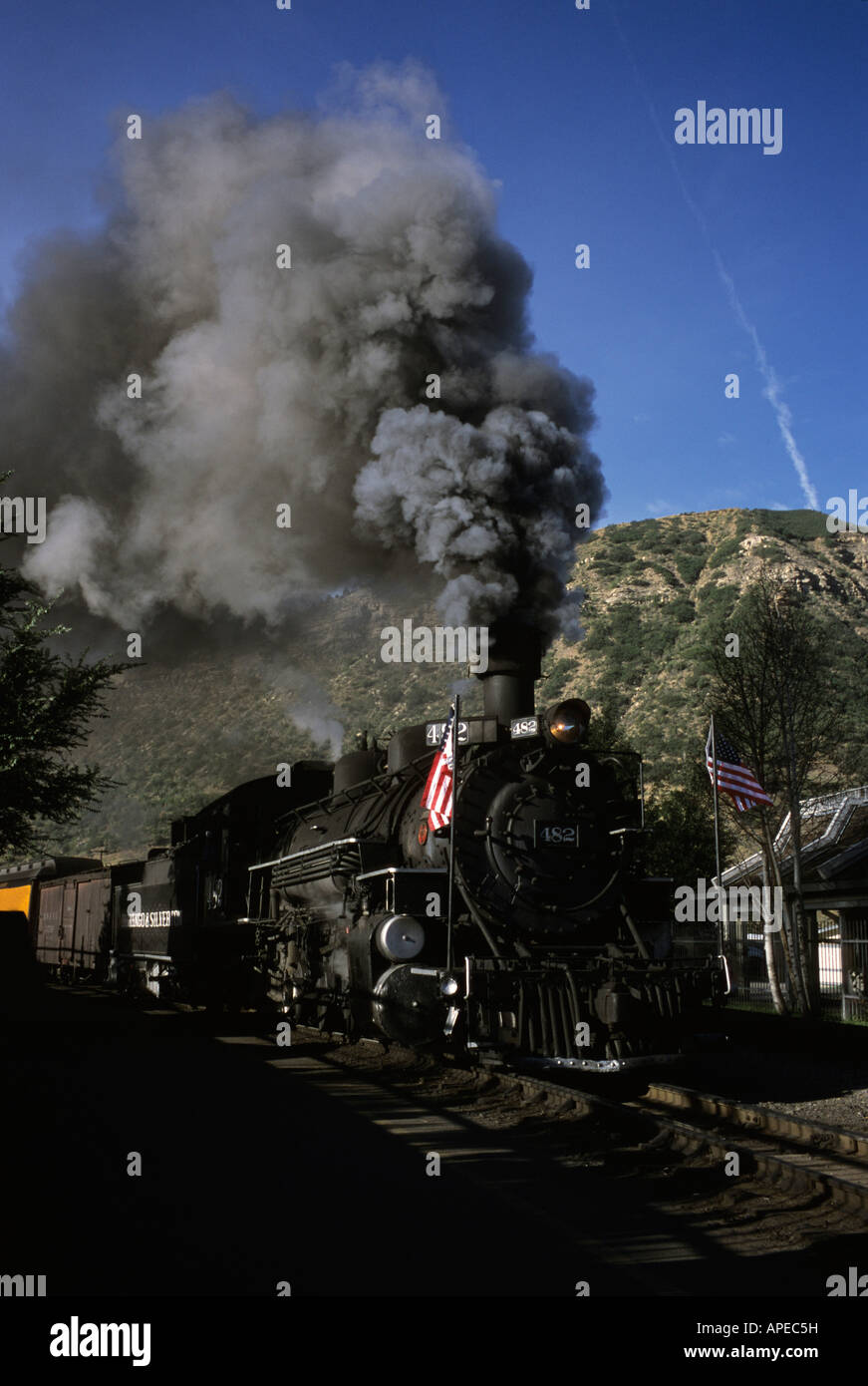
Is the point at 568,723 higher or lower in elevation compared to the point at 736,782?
higher

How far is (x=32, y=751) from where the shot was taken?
53.0 ft

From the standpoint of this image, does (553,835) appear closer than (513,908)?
No

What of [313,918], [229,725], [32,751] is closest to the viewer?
[313,918]

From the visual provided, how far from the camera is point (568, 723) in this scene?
10.6 m

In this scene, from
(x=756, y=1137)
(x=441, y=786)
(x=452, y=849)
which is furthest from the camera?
(x=441, y=786)

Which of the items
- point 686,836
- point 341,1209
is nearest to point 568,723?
point 341,1209

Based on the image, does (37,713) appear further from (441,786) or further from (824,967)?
(824,967)

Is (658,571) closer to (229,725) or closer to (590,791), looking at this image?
(229,725)

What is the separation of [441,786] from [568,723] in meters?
1.35

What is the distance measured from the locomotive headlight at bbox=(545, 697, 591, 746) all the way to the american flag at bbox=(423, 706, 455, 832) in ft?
3.27

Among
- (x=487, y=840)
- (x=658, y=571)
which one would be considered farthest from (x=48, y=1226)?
(x=658, y=571)

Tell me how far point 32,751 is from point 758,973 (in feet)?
78.9

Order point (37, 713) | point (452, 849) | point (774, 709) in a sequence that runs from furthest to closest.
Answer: point (774, 709)
point (37, 713)
point (452, 849)

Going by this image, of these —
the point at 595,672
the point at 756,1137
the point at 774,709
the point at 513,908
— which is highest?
the point at 595,672
